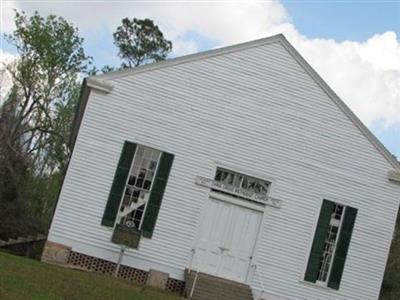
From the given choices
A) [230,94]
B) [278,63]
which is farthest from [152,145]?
[278,63]

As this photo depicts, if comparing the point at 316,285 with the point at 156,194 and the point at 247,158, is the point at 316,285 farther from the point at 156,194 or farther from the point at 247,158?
the point at 156,194

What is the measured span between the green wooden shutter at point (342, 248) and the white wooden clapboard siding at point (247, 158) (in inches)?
7.9

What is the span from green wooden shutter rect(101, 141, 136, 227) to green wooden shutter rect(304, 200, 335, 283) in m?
5.47

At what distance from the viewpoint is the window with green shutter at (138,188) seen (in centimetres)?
1795

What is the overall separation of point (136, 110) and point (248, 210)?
4062mm

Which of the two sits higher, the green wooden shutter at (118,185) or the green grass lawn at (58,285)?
the green wooden shutter at (118,185)

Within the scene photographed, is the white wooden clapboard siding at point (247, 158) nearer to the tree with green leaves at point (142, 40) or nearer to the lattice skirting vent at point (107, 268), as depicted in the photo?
the lattice skirting vent at point (107, 268)

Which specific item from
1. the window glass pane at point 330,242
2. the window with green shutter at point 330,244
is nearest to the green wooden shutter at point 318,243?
the window with green shutter at point 330,244

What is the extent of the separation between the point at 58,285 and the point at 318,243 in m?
8.48

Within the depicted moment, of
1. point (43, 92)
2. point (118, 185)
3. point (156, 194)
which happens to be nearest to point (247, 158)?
point (156, 194)

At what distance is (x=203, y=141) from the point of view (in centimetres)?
1864

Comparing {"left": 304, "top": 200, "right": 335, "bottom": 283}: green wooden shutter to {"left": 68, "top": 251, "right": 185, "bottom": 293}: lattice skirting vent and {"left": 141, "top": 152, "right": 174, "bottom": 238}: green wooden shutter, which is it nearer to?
{"left": 68, "top": 251, "right": 185, "bottom": 293}: lattice skirting vent

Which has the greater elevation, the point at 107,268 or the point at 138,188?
the point at 138,188

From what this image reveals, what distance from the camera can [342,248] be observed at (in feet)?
62.6
